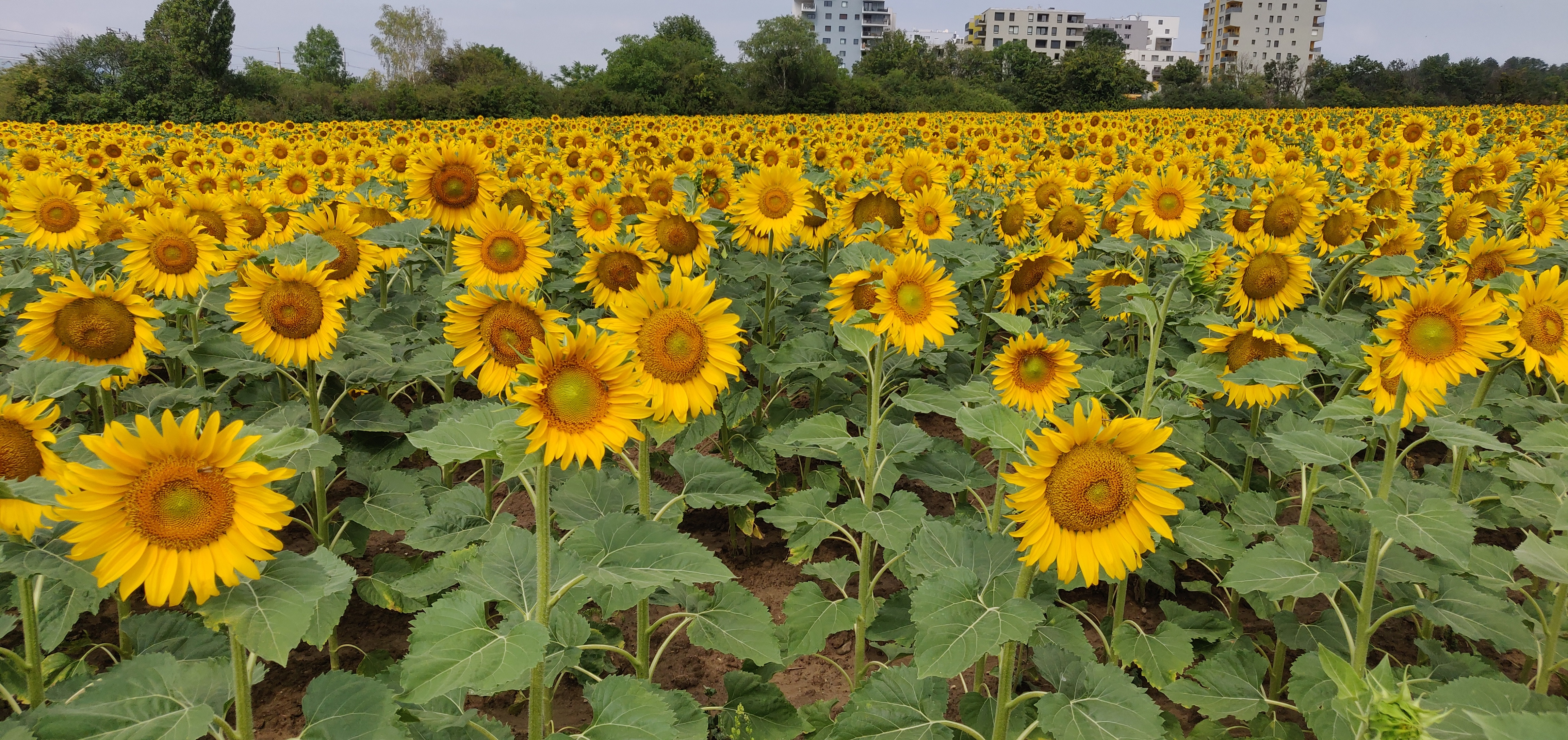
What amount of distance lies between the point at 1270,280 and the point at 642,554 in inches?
151

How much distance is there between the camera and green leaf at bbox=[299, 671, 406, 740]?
66.6 inches

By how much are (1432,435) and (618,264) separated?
10.9ft

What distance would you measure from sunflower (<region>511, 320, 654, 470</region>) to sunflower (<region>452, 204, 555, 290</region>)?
86.1 inches

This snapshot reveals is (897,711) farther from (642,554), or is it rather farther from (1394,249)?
(1394,249)

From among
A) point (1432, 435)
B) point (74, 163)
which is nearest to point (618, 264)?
point (1432, 435)

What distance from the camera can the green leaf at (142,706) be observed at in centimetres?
149

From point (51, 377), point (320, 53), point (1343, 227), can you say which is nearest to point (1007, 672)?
point (51, 377)

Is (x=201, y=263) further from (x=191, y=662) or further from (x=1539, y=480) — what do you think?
(x=1539, y=480)

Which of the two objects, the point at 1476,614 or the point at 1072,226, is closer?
the point at 1476,614

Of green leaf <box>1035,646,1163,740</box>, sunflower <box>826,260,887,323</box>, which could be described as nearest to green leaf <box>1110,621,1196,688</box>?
green leaf <box>1035,646,1163,740</box>

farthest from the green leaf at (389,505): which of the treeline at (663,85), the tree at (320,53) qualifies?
the tree at (320,53)

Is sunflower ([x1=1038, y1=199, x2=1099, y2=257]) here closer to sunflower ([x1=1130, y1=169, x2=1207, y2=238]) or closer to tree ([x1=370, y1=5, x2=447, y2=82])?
sunflower ([x1=1130, y1=169, x2=1207, y2=238])

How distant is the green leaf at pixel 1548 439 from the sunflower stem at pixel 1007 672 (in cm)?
162

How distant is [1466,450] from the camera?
305 centimetres
